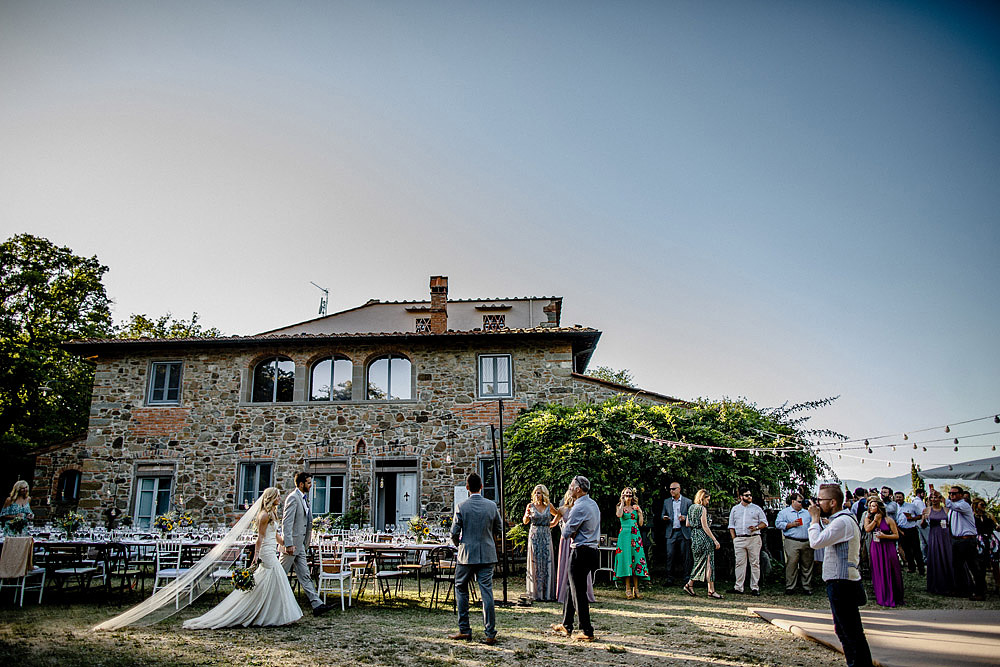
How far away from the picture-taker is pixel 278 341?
16.0 m

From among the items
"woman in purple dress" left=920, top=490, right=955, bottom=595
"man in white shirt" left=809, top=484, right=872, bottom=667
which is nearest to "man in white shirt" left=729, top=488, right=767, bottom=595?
"woman in purple dress" left=920, top=490, right=955, bottom=595

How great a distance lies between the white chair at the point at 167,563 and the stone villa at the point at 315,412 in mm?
4040

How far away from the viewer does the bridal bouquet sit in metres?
7.62

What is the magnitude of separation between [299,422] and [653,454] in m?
8.18

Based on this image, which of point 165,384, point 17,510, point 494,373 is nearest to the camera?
point 17,510

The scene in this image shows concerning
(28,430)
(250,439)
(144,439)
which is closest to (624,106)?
(250,439)

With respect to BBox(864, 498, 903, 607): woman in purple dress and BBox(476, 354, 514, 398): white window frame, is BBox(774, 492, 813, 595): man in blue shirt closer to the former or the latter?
BBox(864, 498, 903, 607): woman in purple dress

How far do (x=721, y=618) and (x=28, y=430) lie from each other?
23192 millimetres

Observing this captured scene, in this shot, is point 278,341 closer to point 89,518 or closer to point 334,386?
point 334,386

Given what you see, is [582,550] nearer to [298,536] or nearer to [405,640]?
[405,640]

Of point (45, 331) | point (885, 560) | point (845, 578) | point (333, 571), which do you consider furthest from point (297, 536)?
point (45, 331)

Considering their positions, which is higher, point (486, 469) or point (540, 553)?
point (486, 469)

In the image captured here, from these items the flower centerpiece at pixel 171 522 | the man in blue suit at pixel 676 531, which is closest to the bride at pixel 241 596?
the flower centerpiece at pixel 171 522

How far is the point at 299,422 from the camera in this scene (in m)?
15.8
